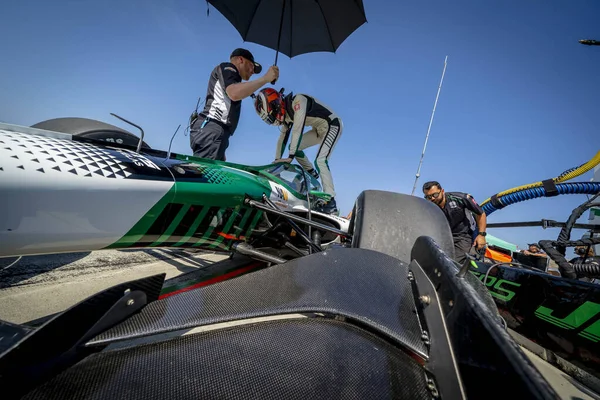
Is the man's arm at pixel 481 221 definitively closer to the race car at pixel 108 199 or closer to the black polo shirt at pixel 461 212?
the black polo shirt at pixel 461 212

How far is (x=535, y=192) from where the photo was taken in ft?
15.8

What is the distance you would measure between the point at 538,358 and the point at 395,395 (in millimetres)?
2153

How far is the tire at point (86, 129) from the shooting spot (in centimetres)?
228

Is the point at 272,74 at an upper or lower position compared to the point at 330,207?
upper

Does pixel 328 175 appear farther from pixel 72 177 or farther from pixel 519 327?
pixel 72 177

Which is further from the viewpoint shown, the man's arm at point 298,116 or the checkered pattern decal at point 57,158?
the man's arm at point 298,116

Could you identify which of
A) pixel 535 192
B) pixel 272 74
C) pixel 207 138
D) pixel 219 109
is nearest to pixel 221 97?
pixel 219 109

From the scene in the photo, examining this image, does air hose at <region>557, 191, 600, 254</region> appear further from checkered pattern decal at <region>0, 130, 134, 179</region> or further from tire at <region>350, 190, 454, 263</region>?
checkered pattern decal at <region>0, 130, 134, 179</region>

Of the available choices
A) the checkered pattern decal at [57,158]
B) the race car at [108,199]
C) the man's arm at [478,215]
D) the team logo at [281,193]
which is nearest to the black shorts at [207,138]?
the race car at [108,199]

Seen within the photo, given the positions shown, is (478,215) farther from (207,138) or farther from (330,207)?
(207,138)

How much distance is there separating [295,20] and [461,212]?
3.95m

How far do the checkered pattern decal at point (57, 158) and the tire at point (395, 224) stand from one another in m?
1.11

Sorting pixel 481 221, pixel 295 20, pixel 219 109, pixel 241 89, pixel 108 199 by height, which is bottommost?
pixel 108 199

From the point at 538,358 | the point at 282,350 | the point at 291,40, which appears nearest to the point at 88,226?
the point at 282,350
